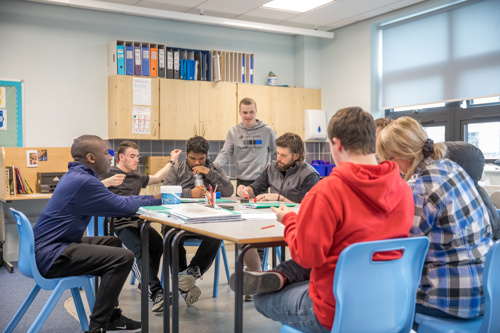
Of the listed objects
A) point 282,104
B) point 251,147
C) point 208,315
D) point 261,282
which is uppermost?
point 282,104

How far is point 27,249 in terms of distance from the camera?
2635 mm

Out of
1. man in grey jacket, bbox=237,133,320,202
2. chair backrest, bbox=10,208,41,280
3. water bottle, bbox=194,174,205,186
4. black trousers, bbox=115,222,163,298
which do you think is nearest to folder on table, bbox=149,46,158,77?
water bottle, bbox=194,174,205,186

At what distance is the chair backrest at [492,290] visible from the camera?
5.90 feet

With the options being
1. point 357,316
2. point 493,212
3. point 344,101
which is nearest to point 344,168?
point 357,316

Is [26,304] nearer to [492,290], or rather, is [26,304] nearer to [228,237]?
[228,237]

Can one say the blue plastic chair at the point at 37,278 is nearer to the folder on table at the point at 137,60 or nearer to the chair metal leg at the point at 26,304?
the chair metal leg at the point at 26,304

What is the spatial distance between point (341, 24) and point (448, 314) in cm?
541

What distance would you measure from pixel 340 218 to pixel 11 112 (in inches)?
192

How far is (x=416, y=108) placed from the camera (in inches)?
245

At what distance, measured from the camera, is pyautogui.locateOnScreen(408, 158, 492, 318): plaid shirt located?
1925 mm

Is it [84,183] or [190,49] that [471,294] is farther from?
[190,49]

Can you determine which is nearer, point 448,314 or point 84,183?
point 448,314

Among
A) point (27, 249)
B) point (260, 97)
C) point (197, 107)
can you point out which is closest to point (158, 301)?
point (27, 249)

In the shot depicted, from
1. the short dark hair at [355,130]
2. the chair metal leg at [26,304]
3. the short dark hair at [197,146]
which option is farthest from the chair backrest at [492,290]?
the short dark hair at [197,146]
